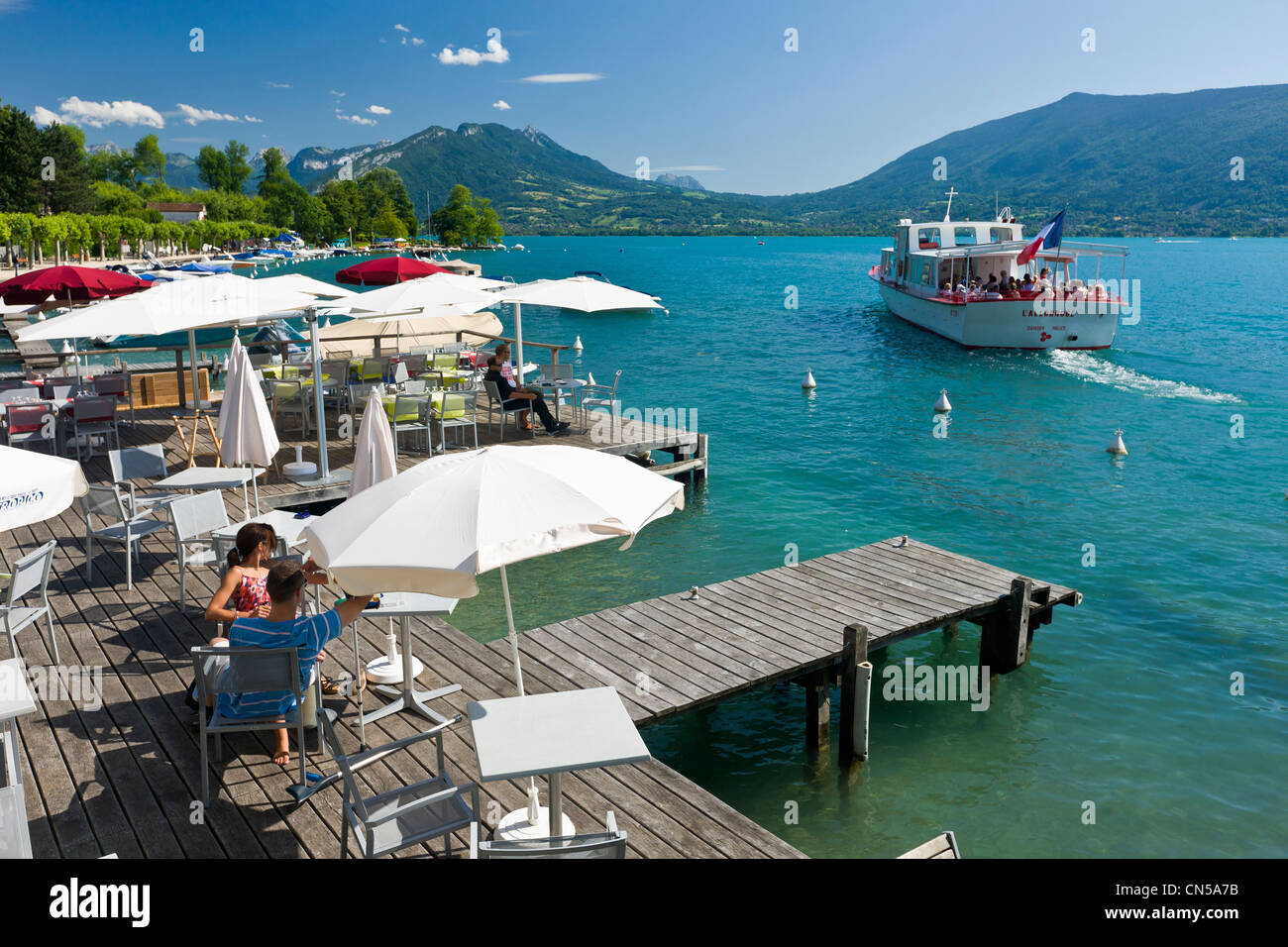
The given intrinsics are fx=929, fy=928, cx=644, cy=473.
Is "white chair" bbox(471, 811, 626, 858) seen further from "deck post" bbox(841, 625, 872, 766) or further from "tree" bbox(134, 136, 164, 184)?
"tree" bbox(134, 136, 164, 184)

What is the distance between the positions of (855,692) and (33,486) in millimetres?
7028

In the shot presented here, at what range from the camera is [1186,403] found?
31516 millimetres

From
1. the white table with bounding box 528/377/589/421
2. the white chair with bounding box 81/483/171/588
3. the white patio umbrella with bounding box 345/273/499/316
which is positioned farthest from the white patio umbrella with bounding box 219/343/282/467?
the white table with bounding box 528/377/589/421

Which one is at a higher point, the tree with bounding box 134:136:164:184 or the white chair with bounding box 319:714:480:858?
the tree with bounding box 134:136:164:184

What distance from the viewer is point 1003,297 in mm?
38938

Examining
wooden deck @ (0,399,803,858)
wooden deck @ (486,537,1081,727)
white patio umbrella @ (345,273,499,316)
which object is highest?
white patio umbrella @ (345,273,499,316)

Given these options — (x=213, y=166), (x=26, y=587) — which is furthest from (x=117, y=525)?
(x=213, y=166)

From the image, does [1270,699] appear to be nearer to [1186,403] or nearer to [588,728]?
[588,728]

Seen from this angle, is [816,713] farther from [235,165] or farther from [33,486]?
[235,165]

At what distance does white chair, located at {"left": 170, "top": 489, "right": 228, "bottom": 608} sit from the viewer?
861 cm

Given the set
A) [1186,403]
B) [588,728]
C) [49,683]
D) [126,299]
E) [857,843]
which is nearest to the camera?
[588,728]

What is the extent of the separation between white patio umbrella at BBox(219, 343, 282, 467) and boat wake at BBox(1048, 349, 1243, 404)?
31.0m
